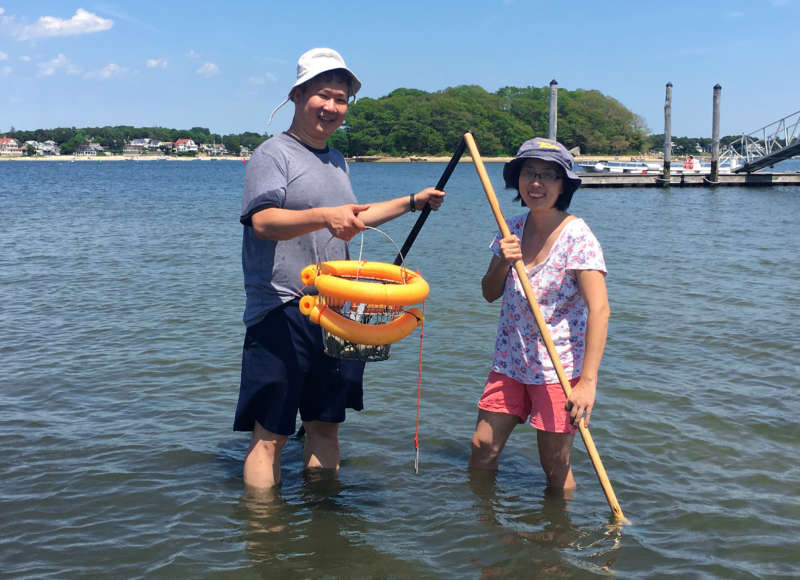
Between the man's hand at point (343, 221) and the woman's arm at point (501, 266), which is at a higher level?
the man's hand at point (343, 221)

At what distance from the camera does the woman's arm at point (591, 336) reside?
3.58 metres

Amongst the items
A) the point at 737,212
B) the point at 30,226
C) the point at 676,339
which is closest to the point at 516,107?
the point at 737,212

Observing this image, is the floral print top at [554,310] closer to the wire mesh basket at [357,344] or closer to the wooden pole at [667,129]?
the wire mesh basket at [357,344]

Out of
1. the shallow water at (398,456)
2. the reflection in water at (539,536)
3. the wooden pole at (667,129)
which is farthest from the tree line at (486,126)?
the reflection in water at (539,536)

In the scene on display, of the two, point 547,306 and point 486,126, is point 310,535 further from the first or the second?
point 486,126

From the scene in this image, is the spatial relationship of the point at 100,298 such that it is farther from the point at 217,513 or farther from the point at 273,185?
the point at 273,185

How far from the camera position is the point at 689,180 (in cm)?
4522

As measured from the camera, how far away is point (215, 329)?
9.29m

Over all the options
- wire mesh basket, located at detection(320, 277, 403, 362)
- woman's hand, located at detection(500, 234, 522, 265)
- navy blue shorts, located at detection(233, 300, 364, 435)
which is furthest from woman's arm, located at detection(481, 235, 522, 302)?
navy blue shorts, located at detection(233, 300, 364, 435)

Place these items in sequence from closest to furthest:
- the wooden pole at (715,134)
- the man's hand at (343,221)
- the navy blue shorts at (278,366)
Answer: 1. the man's hand at (343,221)
2. the navy blue shorts at (278,366)
3. the wooden pole at (715,134)

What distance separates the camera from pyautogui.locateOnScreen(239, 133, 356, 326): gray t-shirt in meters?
3.55

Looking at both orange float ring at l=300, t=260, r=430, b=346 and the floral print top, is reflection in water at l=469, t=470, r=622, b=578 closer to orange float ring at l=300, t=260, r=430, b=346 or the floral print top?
the floral print top

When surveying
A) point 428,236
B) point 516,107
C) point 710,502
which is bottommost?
point 710,502

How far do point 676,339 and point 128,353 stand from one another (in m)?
6.76
